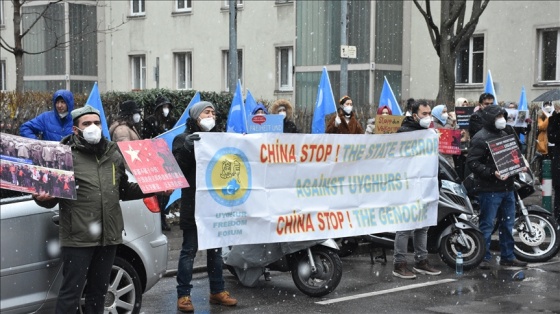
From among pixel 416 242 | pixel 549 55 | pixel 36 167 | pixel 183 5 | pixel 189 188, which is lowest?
pixel 416 242

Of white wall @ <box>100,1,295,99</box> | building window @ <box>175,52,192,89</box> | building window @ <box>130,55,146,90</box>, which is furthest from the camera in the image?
building window @ <box>130,55,146,90</box>

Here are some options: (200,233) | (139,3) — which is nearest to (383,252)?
(200,233)

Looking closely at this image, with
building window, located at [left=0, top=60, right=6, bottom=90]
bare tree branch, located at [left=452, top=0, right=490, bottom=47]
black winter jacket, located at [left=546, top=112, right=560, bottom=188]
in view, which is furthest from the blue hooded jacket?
building window, located at [left=0, top=60, right=6, bottom=90]

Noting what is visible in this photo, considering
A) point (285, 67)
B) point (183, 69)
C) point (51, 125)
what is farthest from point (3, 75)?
point (51, 125)

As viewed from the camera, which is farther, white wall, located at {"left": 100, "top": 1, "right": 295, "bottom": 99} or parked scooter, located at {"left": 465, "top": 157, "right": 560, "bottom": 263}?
white wall, located at {"left": 100, "top": 1, "right": 295, "bottom": 99}

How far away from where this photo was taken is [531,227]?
10.6 m

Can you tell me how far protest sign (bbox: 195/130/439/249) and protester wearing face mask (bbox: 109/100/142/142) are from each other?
2777 millimetres

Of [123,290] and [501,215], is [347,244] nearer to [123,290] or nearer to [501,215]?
→ [501,215]

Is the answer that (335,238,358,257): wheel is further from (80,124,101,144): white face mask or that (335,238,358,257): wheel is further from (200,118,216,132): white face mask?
(80,124,101,144): white face mask

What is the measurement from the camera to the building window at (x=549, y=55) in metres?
23.8

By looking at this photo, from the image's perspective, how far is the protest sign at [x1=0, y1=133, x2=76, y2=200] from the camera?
586cm

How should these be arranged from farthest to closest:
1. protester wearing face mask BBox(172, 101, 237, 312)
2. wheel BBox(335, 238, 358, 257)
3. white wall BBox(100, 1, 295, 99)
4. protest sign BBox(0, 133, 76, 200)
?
white wall BBox(100, 1, 295, 99), wheel BBox(335, 238, 358, 257), protester wearing face mask BBox(172, 101, 237, 312), protest sign BBox(0, 133, 76, 200)

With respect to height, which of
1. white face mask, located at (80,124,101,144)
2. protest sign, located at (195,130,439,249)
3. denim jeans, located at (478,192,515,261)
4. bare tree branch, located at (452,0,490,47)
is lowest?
denim jeans, located at (478,192,515,261)

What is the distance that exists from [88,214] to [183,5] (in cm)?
2779
